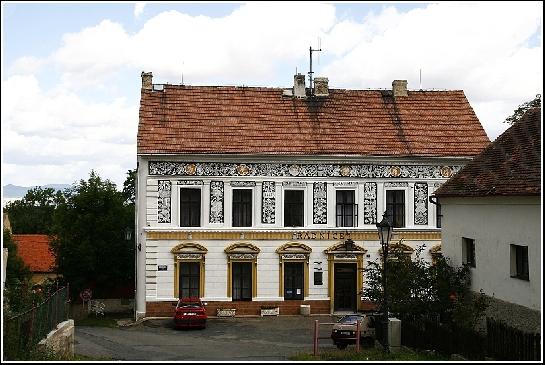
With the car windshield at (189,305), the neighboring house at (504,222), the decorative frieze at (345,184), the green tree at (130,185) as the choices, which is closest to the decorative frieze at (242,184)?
the decorative frieze at (345,184)

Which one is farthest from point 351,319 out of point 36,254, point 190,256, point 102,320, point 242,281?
point 36,254

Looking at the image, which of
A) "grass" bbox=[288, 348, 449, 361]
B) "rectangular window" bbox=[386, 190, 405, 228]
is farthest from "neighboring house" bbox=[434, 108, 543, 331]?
"rectangular window" bbox=[386, 190, 405, 228]

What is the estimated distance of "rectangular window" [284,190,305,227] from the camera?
3148cm

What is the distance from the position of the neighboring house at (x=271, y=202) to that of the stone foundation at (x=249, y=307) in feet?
0.15

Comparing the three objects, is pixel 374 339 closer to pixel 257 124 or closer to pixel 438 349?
pixel 438 349

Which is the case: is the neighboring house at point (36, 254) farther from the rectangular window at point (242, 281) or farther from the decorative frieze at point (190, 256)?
the rectangular window at point (242, 281)

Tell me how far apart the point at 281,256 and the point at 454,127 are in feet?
35.1

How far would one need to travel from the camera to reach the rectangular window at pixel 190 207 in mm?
30859

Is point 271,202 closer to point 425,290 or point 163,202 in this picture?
point 163,202

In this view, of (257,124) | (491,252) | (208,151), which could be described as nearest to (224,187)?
(208,151)

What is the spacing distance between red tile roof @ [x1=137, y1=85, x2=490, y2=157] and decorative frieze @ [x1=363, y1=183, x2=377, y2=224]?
1.55m

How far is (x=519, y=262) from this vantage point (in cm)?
1858

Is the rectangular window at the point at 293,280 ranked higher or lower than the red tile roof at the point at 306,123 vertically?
lower

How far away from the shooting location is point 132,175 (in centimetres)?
6300
